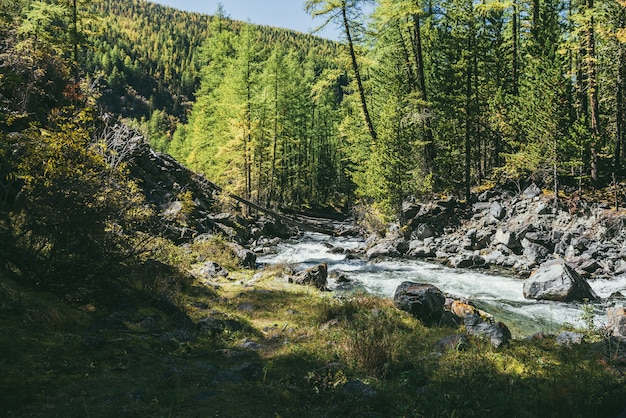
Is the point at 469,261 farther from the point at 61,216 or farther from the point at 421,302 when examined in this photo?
the point at 61,216

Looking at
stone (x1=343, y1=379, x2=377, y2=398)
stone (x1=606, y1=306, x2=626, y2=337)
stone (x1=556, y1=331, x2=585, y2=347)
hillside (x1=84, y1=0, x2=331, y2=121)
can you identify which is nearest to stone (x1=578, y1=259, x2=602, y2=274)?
stone (x1=606, y1=306, x2=626, y2=337)

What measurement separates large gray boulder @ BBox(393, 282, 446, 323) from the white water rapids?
6.93ft

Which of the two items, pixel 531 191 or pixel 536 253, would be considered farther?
pixel 531 191

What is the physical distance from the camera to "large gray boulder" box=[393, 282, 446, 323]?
9.50m

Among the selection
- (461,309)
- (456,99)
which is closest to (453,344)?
(461,309)

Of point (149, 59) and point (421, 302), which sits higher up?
point (149, 59)

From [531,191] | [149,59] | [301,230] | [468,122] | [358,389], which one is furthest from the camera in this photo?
[149,59]

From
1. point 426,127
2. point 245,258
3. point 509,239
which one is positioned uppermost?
point 426,127

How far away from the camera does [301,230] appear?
108ft

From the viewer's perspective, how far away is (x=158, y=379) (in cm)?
503

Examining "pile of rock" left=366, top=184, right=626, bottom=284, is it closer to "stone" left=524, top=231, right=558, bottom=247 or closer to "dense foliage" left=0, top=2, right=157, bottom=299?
"stone" left=524, top=231, right=558, bottom=247

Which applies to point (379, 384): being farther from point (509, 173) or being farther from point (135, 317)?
point (509, 173)

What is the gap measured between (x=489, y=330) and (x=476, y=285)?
7.50 meters

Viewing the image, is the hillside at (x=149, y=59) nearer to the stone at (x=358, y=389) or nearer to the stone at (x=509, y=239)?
the stone at (x=509, y=239)
